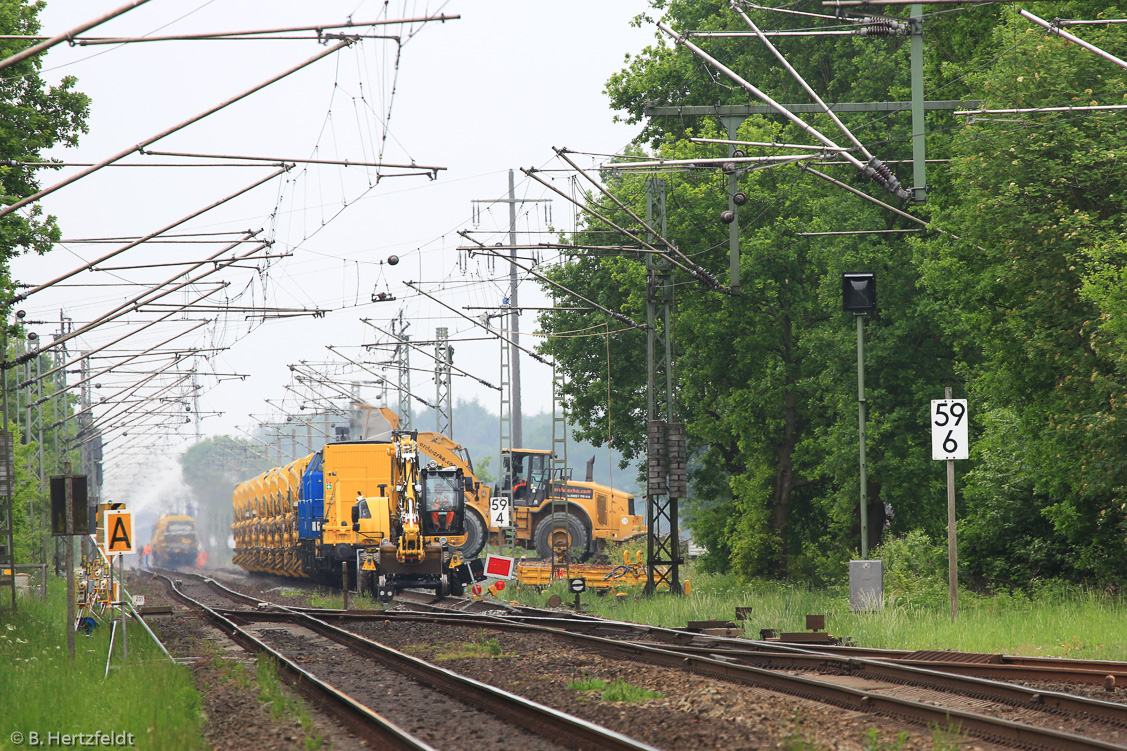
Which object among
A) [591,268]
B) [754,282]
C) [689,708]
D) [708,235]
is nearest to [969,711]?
[689,708]

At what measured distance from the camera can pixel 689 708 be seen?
40.5 ft

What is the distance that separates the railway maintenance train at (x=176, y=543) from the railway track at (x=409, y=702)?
90.0 m

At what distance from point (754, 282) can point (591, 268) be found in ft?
42.1

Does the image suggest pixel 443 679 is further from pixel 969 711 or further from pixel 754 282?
pixel 754 282

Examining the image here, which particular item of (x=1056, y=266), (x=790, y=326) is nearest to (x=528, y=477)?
(x=790, y=326)

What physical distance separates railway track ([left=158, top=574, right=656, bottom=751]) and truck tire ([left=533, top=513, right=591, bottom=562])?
23.9 meters

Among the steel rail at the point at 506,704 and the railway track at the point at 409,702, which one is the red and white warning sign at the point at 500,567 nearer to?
the railway track at the point at 409,702

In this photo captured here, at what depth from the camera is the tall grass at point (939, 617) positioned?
16.3 metres

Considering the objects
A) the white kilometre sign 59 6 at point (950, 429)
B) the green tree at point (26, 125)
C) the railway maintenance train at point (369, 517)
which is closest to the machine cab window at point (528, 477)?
the railway maintenance train at point (369, 517)

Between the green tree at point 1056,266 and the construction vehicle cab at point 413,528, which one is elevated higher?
the green tree at point 1056,266

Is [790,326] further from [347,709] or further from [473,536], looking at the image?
[347,709]

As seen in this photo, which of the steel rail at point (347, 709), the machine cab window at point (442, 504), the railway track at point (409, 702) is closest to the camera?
the railway track at point (409, 702)

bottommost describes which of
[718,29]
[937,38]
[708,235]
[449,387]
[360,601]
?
[360,601]

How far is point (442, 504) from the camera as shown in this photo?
113 ft
